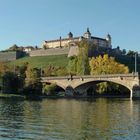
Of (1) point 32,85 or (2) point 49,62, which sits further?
(2) point 49,62

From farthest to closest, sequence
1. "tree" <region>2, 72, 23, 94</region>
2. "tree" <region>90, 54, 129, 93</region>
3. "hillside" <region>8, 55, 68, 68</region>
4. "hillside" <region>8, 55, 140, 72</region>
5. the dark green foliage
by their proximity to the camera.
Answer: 1. "hillside" <region>8, 55, 68, 68</region>
2. "hillside" <region>8, 55, 140, 72</region>
3. "tree" <region>90, 54, 129, 93</region>
4. the dark green foliage
5. "tree" <region>2, 72, 23, 94</region>

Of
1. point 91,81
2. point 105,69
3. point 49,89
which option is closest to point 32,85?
point 49,89

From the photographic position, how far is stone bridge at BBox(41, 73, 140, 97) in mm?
108500

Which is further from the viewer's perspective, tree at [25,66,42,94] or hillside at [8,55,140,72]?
hillside at [8,55,140,72]

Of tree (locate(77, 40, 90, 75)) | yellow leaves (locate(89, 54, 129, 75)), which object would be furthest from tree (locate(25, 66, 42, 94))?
yellow leaves (locate(89, 54, 129, 75))

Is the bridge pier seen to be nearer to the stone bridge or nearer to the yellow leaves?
the stone bridge

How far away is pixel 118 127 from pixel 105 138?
6854 mm

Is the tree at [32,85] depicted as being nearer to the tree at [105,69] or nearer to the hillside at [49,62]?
the tree at [105,69]

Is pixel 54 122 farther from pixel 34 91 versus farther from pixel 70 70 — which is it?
pixel 70 70

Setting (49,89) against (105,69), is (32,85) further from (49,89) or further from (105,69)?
(105,69)

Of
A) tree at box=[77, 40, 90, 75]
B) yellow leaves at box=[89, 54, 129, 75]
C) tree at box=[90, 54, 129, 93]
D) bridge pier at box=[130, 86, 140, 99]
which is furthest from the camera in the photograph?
tree at box=[77, 40, 90, 75]

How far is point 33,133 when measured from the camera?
35.3 meters

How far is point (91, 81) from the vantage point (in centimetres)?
11656

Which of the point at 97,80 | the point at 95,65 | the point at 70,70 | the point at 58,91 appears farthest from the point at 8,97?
the point at 70,70
